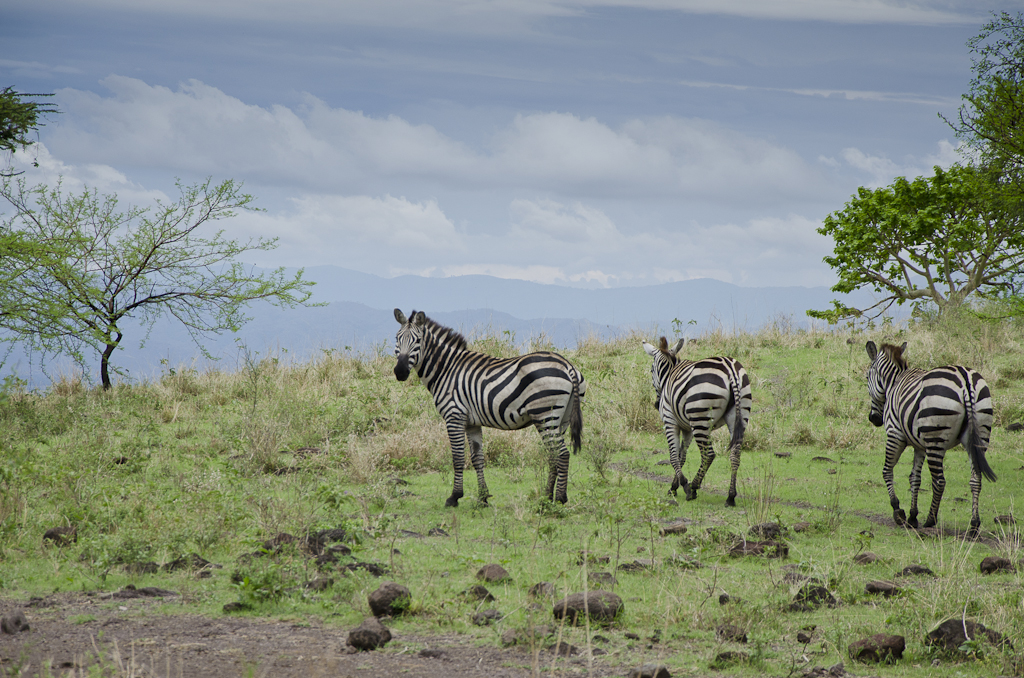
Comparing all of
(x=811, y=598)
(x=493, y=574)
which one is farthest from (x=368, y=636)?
(x=811, y=598)

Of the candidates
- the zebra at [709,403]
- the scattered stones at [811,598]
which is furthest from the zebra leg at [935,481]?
the scattered stones at [811,598]

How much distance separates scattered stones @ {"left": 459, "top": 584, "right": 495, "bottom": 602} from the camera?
20.5 ft

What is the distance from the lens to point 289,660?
5207mm

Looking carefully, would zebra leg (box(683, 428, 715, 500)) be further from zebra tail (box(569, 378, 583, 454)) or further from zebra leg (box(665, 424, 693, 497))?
zebra tail (box(569, 378, 583, 454))

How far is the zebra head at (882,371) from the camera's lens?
10.5m

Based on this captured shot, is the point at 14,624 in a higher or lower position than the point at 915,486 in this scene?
lower

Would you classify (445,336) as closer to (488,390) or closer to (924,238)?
(488,390)

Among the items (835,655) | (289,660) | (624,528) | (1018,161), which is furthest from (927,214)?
(289,660)

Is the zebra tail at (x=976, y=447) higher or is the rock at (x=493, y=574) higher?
the zebra tail at (x=976, y=447)

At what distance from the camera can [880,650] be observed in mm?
5156

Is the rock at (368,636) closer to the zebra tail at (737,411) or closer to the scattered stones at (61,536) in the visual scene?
the scattered stones at (61,536)

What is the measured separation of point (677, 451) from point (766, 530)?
299 cm

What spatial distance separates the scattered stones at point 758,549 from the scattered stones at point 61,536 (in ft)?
21.9

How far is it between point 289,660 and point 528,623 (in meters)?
1.68
